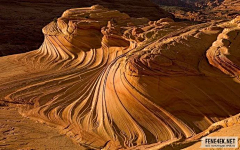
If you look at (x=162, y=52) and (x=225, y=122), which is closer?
(x=225, y=122)

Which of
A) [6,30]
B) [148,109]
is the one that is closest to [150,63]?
[148,109]

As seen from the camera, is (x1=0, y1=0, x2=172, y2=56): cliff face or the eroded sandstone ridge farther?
(x1=0, y1=0, x2=172, y2=56): cliff face

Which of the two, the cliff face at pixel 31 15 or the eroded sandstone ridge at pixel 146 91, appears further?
the cliff face at pixel 31 15

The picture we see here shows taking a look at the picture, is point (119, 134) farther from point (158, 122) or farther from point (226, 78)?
point (226, 78)
